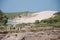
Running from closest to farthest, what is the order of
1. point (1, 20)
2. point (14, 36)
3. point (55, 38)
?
point (55, 38)
point (14, 36)
point (1, 20)

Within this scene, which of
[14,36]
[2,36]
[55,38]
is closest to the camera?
[55,38]

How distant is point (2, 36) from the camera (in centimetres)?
1354

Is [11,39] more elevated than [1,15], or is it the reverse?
[1,15]

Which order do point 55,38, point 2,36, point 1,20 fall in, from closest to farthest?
1. point 55,38
2. point 2,36
3. point 1,20

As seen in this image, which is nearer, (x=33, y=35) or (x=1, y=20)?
(x=33, y=35)

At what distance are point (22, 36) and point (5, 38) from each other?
4.31ft

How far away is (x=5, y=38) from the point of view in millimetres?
12781

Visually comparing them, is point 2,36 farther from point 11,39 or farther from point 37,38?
point 37,38

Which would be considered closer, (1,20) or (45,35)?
(45,35)

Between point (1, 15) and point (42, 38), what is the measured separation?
805 inches

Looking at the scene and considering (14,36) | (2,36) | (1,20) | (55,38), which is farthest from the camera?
(1,20)

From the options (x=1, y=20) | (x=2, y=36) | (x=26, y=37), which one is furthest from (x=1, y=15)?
(x=26, y=37)

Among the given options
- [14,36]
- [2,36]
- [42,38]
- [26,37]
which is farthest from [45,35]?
[2,36]

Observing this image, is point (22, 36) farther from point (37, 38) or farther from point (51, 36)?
point (51, 36)
